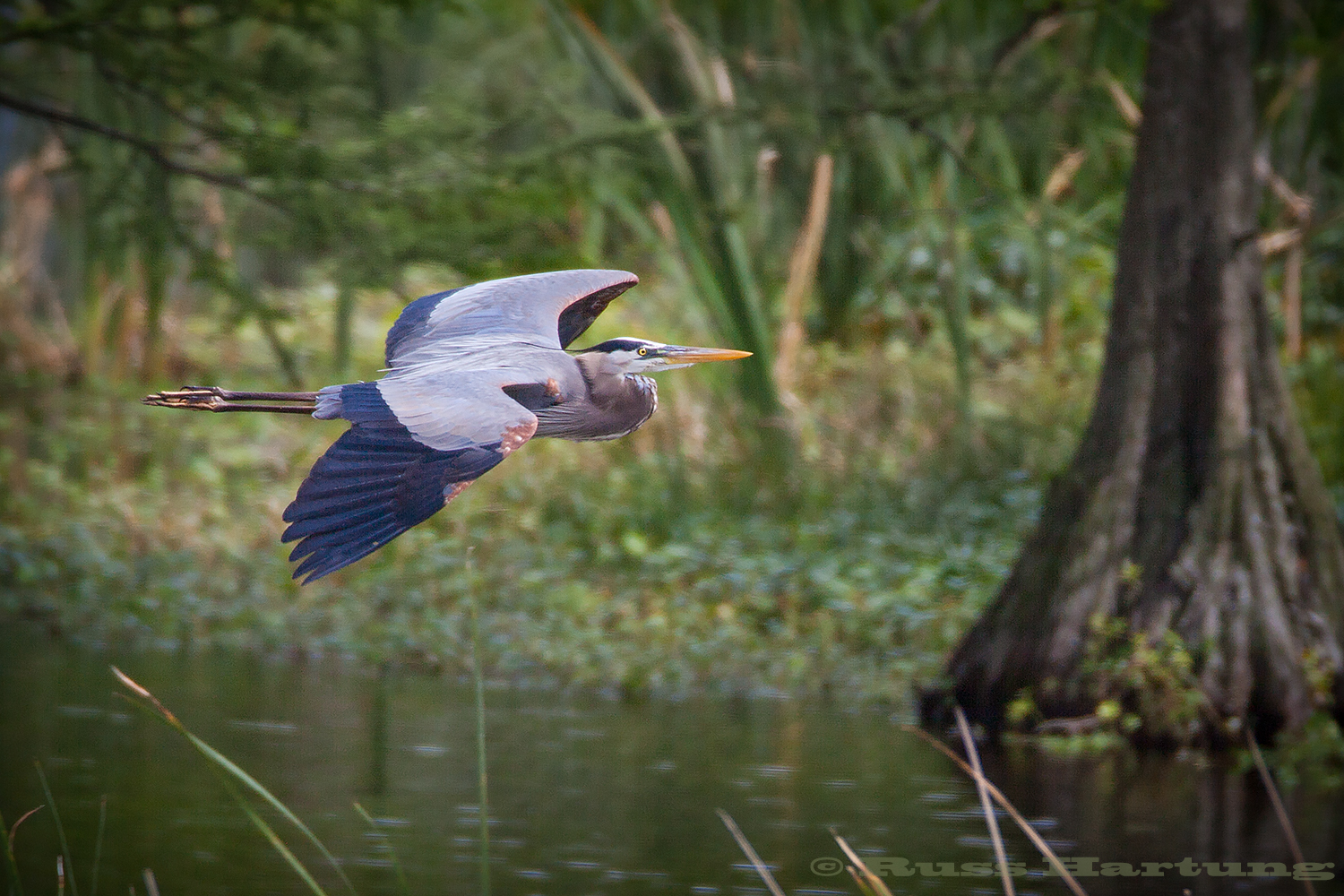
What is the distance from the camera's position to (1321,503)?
7.78m

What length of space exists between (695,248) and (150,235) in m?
2.76

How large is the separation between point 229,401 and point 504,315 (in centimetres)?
44

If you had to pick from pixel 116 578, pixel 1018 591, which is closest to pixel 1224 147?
pixel 1018 591

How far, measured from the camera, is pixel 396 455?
6.23 ft

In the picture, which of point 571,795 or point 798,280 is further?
point 798,280

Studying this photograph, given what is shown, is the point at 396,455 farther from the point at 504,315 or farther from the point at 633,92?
the point at 633,92

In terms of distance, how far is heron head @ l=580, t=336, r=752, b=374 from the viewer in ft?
7.04

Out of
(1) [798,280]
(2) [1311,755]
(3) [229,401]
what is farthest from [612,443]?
(3) [229,401]

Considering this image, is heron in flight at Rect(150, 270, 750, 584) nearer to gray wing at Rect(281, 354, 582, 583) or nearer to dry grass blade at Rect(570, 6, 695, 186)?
gray wing at Rect(281, 354, 582, 583)

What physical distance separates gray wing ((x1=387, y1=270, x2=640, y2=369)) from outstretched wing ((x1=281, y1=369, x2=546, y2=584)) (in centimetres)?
20

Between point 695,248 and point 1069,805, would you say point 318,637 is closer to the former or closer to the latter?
point 695,248

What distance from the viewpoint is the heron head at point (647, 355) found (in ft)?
7.04

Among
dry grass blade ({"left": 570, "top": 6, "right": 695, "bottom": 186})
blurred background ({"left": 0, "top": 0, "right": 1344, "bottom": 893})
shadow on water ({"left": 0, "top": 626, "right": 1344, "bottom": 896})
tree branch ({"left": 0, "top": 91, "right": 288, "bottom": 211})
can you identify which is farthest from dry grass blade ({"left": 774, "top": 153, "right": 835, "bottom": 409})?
tree branch ({"left": 0, "top": 91, "right": 288, "bottom": 211})

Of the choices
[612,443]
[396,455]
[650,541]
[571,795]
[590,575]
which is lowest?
[571,795]
